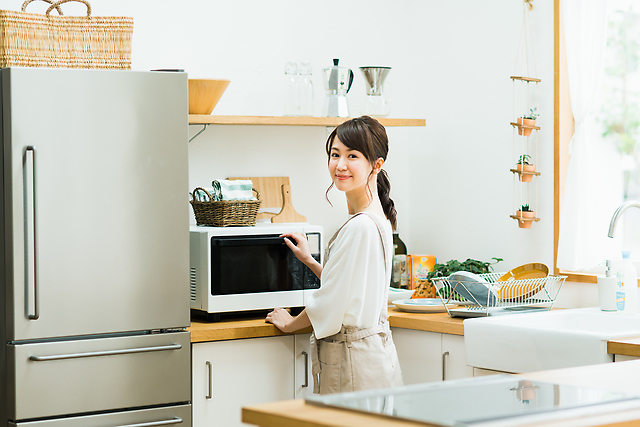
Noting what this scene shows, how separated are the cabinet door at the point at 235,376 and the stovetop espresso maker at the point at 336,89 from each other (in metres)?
0.97

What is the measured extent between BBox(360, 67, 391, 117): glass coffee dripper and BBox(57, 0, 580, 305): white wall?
0.28 meters

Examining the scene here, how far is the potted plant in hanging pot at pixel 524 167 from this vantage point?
9.90 feet

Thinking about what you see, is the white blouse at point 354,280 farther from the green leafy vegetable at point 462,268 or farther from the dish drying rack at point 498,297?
the green leafy vegetable at point 462,268

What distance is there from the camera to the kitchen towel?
9.11 ft

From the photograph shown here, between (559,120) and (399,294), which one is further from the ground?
(559,120)

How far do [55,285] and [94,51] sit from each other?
0.78 meters

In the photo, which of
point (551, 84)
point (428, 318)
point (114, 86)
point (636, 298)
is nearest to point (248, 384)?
point (428, 318)

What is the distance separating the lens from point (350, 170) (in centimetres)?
244

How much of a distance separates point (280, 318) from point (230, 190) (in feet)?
1.64

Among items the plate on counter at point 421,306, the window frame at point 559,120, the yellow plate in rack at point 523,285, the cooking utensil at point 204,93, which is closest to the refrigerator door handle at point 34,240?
the cooking utensil at point 204,93

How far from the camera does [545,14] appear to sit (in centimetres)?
307

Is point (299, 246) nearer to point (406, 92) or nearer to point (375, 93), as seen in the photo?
point (375, 93)

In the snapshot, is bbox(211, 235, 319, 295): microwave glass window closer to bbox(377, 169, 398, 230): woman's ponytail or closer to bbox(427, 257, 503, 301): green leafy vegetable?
bbox(377, 169, 398, 230): woman's ponytail

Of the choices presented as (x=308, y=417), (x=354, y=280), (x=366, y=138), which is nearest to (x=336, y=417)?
(x=308, y=417)
